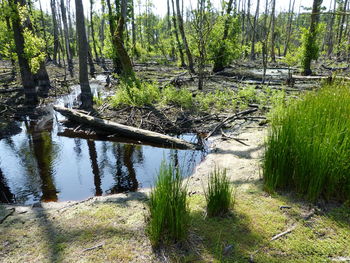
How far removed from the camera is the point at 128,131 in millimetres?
7207

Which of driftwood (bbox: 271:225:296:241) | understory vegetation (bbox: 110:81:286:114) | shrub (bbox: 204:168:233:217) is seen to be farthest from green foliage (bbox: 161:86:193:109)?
driftwood (bbox: 271:225:296:241)

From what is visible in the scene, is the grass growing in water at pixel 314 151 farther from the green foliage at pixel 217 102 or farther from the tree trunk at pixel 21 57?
the tree trunk at pixel 21 57

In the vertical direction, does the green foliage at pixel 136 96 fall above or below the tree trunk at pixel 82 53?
below

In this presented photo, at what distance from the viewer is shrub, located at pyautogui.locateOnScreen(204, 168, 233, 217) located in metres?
3.03

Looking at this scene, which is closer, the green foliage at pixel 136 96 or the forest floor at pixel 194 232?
the forest floor at pixel 194 232

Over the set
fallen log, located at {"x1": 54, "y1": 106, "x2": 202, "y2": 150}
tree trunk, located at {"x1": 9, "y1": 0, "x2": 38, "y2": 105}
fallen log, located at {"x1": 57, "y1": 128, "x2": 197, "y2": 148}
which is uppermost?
tree trunk, located at {"x1": 9, "y1": 0, "x2": 38, "y2": 105}

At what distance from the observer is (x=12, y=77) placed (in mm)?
15773

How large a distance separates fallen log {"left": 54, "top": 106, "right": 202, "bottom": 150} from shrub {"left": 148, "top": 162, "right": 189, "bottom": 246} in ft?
12.1

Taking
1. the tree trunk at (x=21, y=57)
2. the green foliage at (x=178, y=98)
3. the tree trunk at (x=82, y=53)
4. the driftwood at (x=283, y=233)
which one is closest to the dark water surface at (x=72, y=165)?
the driftwood at (x=283, y=233)

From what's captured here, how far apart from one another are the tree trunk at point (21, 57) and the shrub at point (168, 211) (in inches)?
359

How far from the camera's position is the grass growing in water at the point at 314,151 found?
10.4 ft

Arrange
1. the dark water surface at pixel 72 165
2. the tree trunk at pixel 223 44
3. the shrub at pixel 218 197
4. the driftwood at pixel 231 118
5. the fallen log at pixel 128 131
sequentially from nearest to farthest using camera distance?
the shrub at pixel 218 197 < the dark water surface at pixel 72 165 < the fallen log at pixel 128 131 < the driftwood at pixel 231 118 < the tree trunk at pixel 223 44

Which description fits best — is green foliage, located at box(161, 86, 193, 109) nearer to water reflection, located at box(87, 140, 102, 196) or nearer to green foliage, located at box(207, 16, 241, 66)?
water reflection, located at box(87, 140, 102, 196)

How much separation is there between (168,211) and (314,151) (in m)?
1.90
